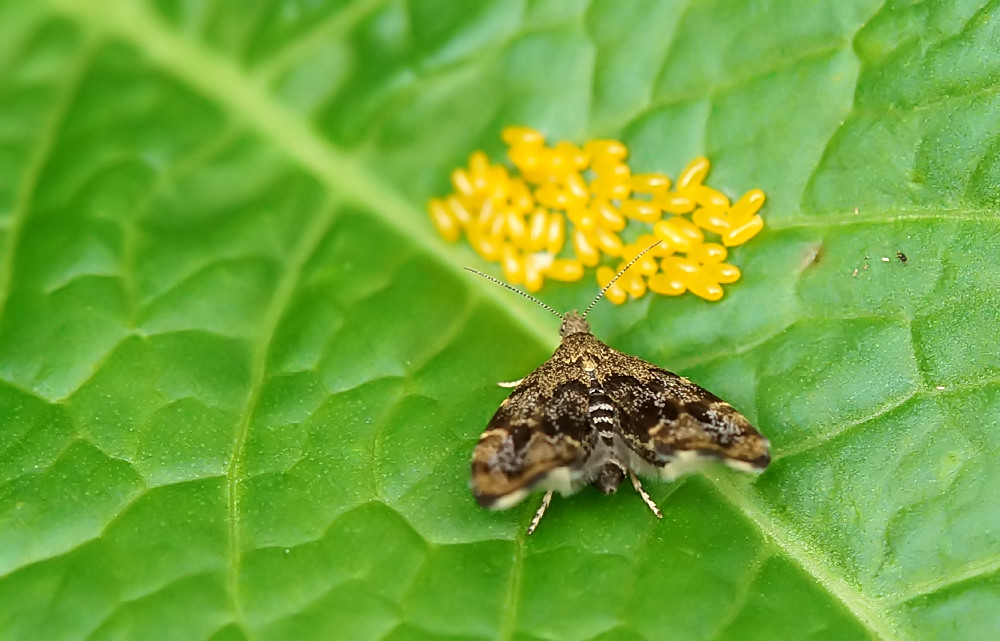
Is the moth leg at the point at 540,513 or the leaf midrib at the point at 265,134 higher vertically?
the leaf midrib at the point at 265,134

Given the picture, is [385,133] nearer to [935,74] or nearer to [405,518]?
[405,518]

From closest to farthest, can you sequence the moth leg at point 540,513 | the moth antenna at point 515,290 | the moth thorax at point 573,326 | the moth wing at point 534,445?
the moth wing at point 534,445
the moth leg at point 540,513
the moth thorax at point 573,326
the moth antenna at point 515,290

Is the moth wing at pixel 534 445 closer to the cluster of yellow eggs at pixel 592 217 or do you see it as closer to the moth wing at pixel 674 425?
the moth wing at pixel 674 425

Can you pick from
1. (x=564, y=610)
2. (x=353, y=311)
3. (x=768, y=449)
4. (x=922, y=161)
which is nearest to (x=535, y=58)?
(x=353, y=311)

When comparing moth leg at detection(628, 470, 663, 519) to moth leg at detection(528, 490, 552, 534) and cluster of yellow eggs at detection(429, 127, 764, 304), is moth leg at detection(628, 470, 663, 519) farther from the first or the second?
cluster of yellow eggs at detection(429, 127, 764, 304)

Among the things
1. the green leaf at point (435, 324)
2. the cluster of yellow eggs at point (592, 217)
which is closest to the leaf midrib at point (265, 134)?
the green leaf at point (435, 324)

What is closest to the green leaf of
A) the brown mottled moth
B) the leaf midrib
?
the leaf midrib

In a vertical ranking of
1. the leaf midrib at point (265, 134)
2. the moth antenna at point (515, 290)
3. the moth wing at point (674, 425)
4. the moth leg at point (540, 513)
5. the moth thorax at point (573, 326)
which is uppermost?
the leaf midrib at point (265, 134)

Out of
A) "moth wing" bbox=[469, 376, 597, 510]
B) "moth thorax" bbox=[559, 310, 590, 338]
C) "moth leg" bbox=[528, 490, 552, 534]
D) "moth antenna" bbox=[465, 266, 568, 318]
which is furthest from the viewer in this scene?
"moth antenna" bbox=[465, 266, 568, 318]
